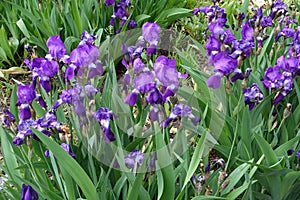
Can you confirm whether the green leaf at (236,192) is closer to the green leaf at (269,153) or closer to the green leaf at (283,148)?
the green leaf at (269,153)

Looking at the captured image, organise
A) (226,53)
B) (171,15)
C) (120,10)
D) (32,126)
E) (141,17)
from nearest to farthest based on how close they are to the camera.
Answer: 1. (32,126)
2. (226,53)
3. (120,10)
4. (141,17)
5. (171,15)

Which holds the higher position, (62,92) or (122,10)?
(62,92)

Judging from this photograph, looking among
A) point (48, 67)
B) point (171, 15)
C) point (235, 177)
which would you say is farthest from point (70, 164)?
point (171, 15)

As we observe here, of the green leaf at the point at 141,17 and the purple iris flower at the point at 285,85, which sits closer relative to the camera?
the purple iris flower at the point at 285,85

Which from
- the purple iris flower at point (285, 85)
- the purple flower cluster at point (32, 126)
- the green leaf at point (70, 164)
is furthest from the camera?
the purple iris flower at point (285, 85)

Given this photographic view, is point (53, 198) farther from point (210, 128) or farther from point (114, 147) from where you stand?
point (210, 128)

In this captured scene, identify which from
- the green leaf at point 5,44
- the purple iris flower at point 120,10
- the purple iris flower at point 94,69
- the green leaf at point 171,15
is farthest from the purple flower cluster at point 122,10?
the purple iris flower at point 94,69

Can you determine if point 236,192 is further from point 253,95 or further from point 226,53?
point 226,53
